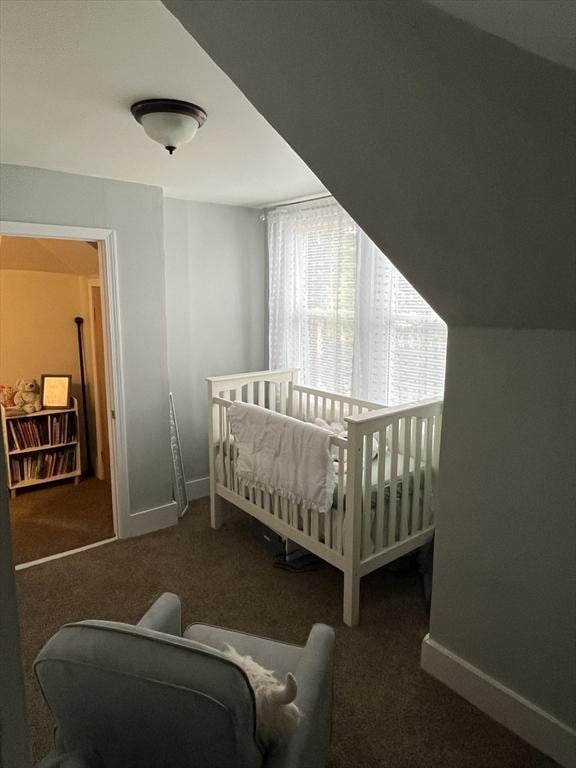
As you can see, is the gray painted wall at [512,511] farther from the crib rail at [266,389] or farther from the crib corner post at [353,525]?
the crib rail at [266,389]

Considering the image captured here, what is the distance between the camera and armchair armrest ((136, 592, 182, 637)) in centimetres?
150

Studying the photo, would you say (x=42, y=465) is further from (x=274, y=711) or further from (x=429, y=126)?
(x=429, y=126)

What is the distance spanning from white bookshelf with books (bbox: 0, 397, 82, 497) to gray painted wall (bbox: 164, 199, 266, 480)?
1099 mm

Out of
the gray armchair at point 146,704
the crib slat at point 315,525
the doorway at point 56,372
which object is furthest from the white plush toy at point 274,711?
the doorway at point 56,372

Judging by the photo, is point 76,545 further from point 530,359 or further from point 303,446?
point 530,359

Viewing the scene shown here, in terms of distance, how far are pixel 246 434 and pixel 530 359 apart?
166 cm

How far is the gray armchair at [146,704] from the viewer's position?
99 centimetres

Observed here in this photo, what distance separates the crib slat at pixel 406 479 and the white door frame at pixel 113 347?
1.77 m

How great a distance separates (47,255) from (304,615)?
3.36 m

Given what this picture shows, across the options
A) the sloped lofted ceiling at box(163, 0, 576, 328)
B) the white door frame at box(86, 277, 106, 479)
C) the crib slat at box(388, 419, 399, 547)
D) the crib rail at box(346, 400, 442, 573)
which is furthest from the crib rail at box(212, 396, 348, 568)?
the white door frame at box(86, 277, 106, 479)

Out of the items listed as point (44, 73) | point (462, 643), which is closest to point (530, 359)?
point (462, 643)

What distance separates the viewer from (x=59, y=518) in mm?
3568

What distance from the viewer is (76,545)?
3184mm

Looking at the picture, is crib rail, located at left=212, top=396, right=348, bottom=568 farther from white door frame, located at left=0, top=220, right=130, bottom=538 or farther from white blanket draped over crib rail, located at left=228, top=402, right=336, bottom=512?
white door frame, located at left=0, top=220, right=130, bottom=538
